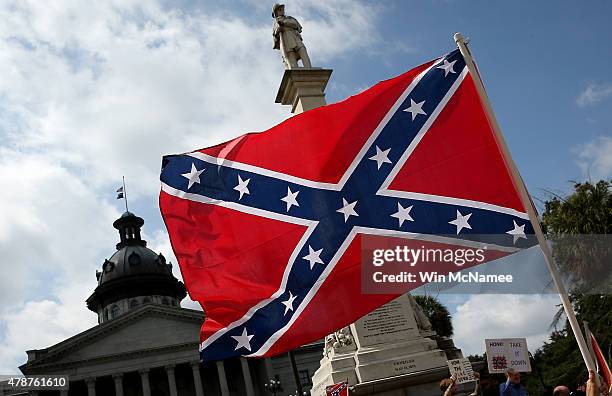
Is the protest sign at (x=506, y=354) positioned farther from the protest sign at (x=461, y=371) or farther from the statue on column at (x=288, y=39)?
the statue on column at (x=288, y=39)

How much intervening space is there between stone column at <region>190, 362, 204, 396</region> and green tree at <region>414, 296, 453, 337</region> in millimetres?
31204

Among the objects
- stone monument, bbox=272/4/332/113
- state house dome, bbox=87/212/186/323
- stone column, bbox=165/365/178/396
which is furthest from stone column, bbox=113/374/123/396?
stone monument, bbox=272/4/332/113

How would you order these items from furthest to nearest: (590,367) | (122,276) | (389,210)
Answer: (122,276) → (389,210) → (590,367)

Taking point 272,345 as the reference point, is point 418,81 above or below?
above

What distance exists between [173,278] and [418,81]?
258 ft

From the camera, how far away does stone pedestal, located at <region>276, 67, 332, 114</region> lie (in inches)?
554

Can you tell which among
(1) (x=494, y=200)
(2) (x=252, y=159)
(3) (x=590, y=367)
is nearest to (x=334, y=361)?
(2) (x=252, y=159)

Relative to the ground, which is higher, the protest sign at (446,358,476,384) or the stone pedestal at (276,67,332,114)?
the stone pedestal at (276,67,332,114)

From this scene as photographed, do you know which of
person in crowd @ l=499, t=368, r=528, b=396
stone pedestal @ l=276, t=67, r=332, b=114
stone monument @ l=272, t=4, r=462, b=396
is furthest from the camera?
stone pedestal @ l=276, t=67, r=332, b=114

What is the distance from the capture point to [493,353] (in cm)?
791

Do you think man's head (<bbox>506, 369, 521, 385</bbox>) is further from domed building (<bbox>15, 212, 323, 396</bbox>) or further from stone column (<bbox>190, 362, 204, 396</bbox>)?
stone column (<bbox>190, 362, 204, 396</bbox>)

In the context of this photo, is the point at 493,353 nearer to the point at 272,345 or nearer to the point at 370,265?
the point at 370,265

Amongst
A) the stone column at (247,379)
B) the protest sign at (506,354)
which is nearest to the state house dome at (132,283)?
the stone column at (247,379)

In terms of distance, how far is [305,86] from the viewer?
14211 millimetres
